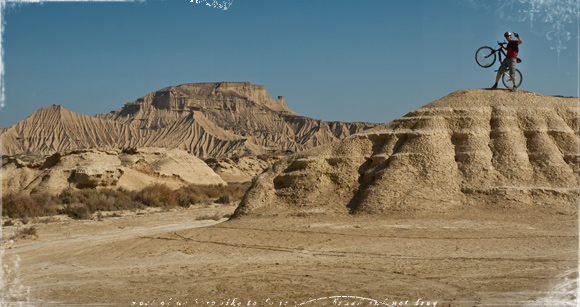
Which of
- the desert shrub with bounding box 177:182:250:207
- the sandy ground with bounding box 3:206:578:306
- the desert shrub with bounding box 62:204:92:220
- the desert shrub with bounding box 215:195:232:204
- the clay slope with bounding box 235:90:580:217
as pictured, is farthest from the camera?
the desert shrub with bounding box 215:195:232:204

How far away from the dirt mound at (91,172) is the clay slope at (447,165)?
45.3 ft

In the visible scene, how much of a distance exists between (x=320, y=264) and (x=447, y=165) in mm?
5806

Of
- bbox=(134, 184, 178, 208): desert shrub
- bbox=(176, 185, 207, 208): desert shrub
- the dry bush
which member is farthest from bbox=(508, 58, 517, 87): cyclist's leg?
bbox=(134, 184, 178, 208): desert shrub

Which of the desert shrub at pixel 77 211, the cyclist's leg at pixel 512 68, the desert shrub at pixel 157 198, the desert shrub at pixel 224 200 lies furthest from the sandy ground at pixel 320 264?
the desert shrub at pixel 224 200

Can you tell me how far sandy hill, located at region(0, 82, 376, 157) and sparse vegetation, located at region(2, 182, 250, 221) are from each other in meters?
57.8

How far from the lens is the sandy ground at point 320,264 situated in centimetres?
769

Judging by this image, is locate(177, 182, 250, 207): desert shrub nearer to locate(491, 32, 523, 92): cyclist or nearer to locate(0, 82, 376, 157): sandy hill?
locate(491, 32, 523, 92): cyclist

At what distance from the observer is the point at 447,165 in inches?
561

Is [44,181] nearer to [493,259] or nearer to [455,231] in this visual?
[455,231]

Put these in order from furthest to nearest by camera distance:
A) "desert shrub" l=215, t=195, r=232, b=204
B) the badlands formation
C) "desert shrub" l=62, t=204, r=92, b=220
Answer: "desert shrub" l=215, t=195, r=232, b=204
"desert shrub" l=62, t=204, r=92, b=220
the badlands formation

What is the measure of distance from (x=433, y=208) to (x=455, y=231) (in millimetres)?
1469

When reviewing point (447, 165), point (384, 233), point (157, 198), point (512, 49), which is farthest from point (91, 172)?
point (512, 49)

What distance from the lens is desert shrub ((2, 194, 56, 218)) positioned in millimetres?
21688

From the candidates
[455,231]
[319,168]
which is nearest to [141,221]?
[319,168]
